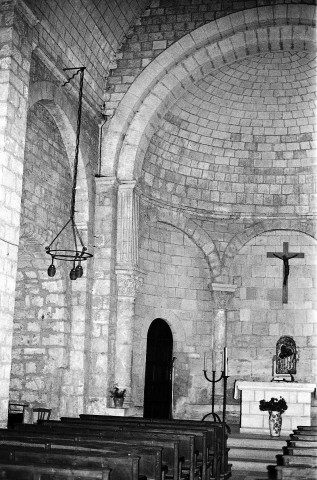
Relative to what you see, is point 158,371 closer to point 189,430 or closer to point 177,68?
point 177,68

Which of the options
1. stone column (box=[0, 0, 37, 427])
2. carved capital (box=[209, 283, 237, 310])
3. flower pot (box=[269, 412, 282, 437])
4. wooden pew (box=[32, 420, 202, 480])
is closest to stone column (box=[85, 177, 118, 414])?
flower pot (box=[269, 412, 282, 437])

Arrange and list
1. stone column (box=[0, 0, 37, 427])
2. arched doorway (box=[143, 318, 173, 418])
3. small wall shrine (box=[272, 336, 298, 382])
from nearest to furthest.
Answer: stone column (box=[0, 0, 37, 427])
arched doorway (box=[143, 318, 173, 418])
small wall shrine (box=[272, 336, 298, 382])

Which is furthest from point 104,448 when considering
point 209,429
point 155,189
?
point 155,189

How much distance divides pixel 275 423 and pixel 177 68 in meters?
6.26

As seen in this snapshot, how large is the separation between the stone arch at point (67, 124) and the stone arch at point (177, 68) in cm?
56

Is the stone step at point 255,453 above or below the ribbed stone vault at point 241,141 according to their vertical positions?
below

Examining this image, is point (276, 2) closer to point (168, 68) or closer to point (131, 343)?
point (168, 68)

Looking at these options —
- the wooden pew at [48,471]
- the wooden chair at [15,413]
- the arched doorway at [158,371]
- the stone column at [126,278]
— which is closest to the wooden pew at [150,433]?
the wooden pew at [48,471]

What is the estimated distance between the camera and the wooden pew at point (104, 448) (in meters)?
5.06

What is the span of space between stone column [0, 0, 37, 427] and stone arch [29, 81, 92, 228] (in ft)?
3.68

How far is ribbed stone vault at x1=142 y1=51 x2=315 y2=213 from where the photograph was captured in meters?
13.4

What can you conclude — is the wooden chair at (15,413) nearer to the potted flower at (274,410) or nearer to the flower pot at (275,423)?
the potted flower at (274,410)

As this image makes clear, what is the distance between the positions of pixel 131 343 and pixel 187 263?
301 centimetres

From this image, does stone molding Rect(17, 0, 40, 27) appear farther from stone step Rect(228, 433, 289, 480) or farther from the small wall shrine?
the small wall shrine
